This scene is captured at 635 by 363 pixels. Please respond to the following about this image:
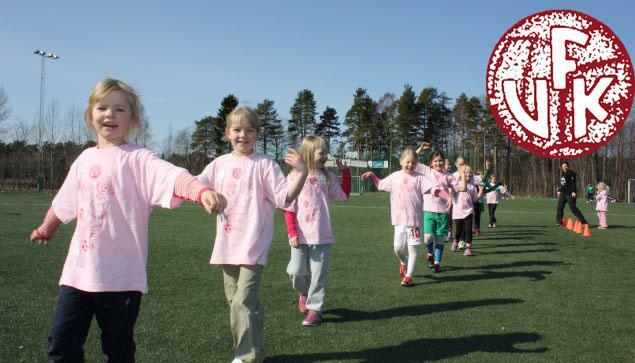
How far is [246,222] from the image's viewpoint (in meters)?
A: 3.71

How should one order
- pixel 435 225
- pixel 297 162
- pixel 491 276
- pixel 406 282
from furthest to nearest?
pixel 435 225 → pixel 491 276 → pixel 406 282 → pixel 297 162

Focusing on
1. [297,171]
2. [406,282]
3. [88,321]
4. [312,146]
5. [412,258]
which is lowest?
[406,282]

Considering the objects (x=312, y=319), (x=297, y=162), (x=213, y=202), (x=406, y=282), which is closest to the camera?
(x=213, y=202)

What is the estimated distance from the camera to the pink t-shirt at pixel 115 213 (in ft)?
8.82

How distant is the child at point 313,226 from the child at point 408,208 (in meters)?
1.78

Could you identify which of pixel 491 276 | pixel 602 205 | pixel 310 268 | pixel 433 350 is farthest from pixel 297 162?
pixel 602 205

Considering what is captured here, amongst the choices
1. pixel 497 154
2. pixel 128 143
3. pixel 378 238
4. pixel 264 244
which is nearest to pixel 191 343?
pixel 264 244

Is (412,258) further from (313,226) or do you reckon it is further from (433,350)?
(433,350)

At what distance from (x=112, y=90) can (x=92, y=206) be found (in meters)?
0.68

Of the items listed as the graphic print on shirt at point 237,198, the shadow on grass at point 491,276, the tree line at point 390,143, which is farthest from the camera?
the tree line at point 390,143

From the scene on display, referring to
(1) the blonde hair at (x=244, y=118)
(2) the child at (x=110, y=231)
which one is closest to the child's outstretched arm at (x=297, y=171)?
(1) the blonde hair at (x=244, y=118)

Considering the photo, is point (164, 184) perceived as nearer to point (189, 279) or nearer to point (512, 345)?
point (512, 345)

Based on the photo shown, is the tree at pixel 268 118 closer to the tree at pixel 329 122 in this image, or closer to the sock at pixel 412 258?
the tree at pixel 329 122

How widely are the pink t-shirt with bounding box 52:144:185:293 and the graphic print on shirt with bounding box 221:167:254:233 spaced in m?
0.92
